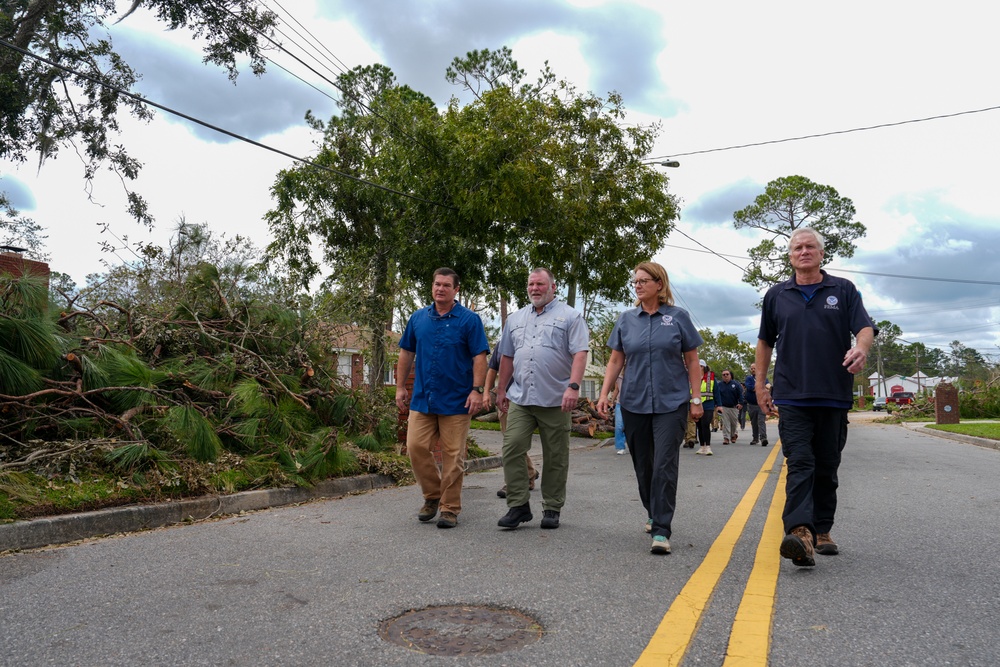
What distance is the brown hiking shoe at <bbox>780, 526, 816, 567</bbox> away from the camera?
4.22 meters

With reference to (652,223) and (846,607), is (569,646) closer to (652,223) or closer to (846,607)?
(846,607)

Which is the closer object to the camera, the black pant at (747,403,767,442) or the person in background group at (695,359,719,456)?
the person in background group at (695,359,719,456)

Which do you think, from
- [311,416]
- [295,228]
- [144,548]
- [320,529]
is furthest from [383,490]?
[295,228]

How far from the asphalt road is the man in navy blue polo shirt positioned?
368mm

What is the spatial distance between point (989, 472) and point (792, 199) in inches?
1363

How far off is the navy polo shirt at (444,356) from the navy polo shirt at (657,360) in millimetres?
1160

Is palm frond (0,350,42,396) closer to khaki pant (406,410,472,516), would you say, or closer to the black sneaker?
khaki pant (406,410,472,516)

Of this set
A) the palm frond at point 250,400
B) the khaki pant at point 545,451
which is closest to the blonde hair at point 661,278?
the khaki pant at point 545,451

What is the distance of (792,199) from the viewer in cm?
4228

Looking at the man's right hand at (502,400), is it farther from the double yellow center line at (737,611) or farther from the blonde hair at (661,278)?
the double yellow center line at (737,611)

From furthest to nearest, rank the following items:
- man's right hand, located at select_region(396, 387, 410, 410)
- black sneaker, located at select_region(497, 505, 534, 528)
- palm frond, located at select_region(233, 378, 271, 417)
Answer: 1. palm frond, located at select_region(233, 378, 271, 417)
2. man's right hand, located at select_region(396, 387, 410, 410)
3. black sneaker, located at select_region(497, 505, 534, 528)

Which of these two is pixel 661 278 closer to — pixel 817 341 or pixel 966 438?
pixel 817 341

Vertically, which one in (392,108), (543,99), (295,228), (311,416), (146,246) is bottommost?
(311,416)

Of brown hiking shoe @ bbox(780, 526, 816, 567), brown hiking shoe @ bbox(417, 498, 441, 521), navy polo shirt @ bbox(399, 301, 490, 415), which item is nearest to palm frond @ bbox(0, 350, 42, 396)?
navy polo shirt @ bbox(399, 301, 490, 415)
